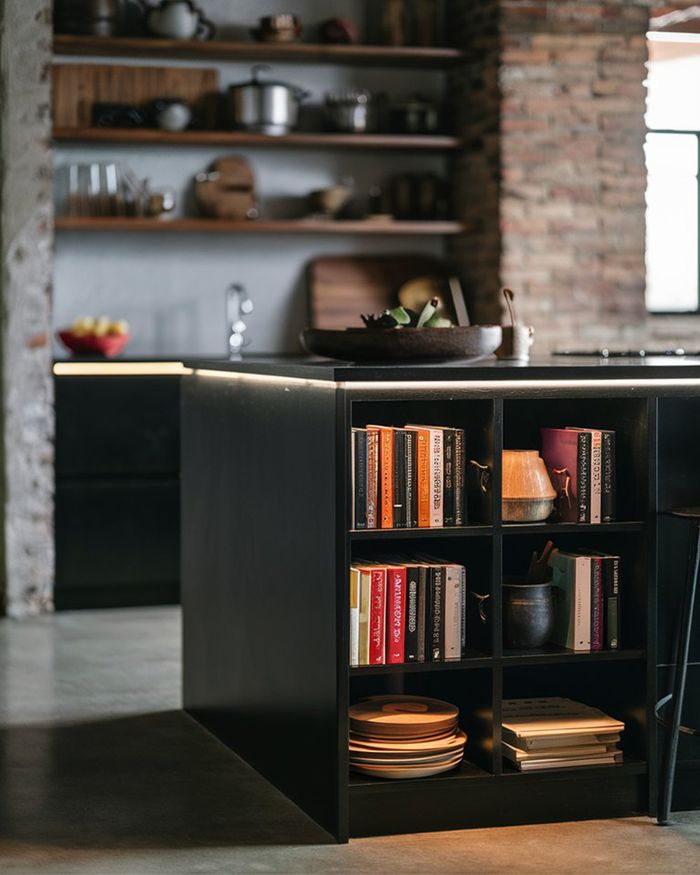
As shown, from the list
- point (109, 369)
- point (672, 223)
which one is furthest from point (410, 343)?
point (672, 223)

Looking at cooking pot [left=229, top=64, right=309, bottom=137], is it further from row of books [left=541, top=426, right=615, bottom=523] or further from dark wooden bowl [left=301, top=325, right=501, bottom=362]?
row of books [left=541, top=426, right=615, bottom=523]

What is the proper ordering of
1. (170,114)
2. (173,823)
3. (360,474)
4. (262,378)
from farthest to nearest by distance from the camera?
(170,114)
(262,378)
(173,823)
(360,474)

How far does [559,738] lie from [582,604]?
0.31 meters

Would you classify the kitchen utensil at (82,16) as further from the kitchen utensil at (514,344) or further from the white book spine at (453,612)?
the white book spine at (453,612)

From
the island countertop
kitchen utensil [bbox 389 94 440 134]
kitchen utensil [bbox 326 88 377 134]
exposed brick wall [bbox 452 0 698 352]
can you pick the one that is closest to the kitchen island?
the island countertop

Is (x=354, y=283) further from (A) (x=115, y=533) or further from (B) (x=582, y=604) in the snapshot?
(B) (x=582, y=604)

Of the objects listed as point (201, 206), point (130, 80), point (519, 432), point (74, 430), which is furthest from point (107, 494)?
point (519, 432)

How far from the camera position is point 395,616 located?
3307mm

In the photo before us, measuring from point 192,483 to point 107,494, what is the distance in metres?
2.00

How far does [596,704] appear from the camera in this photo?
144 inches

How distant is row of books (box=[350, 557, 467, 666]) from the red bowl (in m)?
3.30

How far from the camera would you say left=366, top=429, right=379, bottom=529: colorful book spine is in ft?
10.8

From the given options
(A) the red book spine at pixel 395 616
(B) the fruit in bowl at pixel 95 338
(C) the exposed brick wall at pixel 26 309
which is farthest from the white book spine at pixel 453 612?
(B) the fruit in bowl at pixel 95 338

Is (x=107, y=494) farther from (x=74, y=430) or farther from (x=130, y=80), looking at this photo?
(x=130, y=80)
